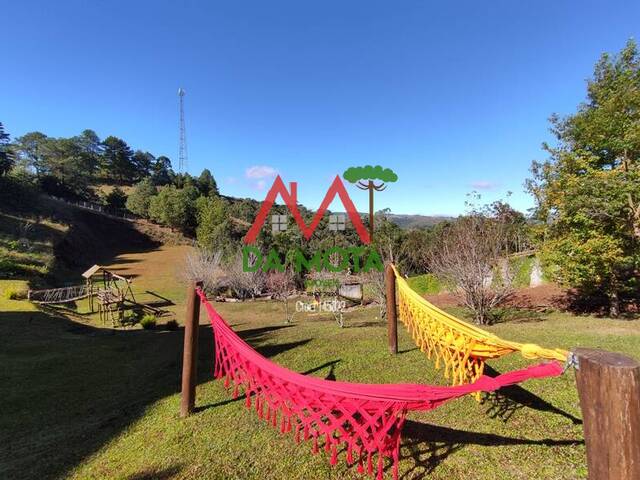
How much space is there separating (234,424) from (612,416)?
381 cm

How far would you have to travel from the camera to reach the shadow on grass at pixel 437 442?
3020mm

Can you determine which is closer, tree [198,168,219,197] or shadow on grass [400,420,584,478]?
shadow on grass [400,420,584,478]

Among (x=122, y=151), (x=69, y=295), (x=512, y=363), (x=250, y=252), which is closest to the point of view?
(x=512, y=363)

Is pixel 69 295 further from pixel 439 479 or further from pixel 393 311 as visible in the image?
pixel 439 479

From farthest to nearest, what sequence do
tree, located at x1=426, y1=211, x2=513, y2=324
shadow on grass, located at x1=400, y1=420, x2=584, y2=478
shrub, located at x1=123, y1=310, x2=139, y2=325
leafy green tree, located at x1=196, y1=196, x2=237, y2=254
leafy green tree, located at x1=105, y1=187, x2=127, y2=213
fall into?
1. leafy green tree, located at x1=105, y1=187, x2=127, y2=213
2. leafy green tree, located at x1=196, y1=196, x2=237, y2=254
3. shrub, located at x1=123, y1=310, x2=139, y2=325
4. tree, located at x1=426, y1=211, x2=513, y2=324
5. shadow on grass, located at x1=400, y1=420, x2=584, y2=478

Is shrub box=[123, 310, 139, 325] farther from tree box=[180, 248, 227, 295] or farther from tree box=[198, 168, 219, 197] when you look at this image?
tree box=[198, 168, 219, 197]

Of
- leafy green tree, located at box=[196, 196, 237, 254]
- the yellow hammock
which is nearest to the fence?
leafy green tree, located at box=[196, 196, 237, 254]

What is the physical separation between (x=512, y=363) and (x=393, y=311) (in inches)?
86.9

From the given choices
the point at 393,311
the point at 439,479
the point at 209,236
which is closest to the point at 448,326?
the point at 439,479

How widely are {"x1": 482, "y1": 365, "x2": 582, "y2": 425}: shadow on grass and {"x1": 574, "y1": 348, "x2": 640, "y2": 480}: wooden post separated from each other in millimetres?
2799

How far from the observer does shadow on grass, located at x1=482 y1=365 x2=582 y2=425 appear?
149 inches

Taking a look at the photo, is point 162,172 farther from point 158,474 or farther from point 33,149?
point 158,474

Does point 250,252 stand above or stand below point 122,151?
below

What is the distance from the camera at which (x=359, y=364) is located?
583cm
